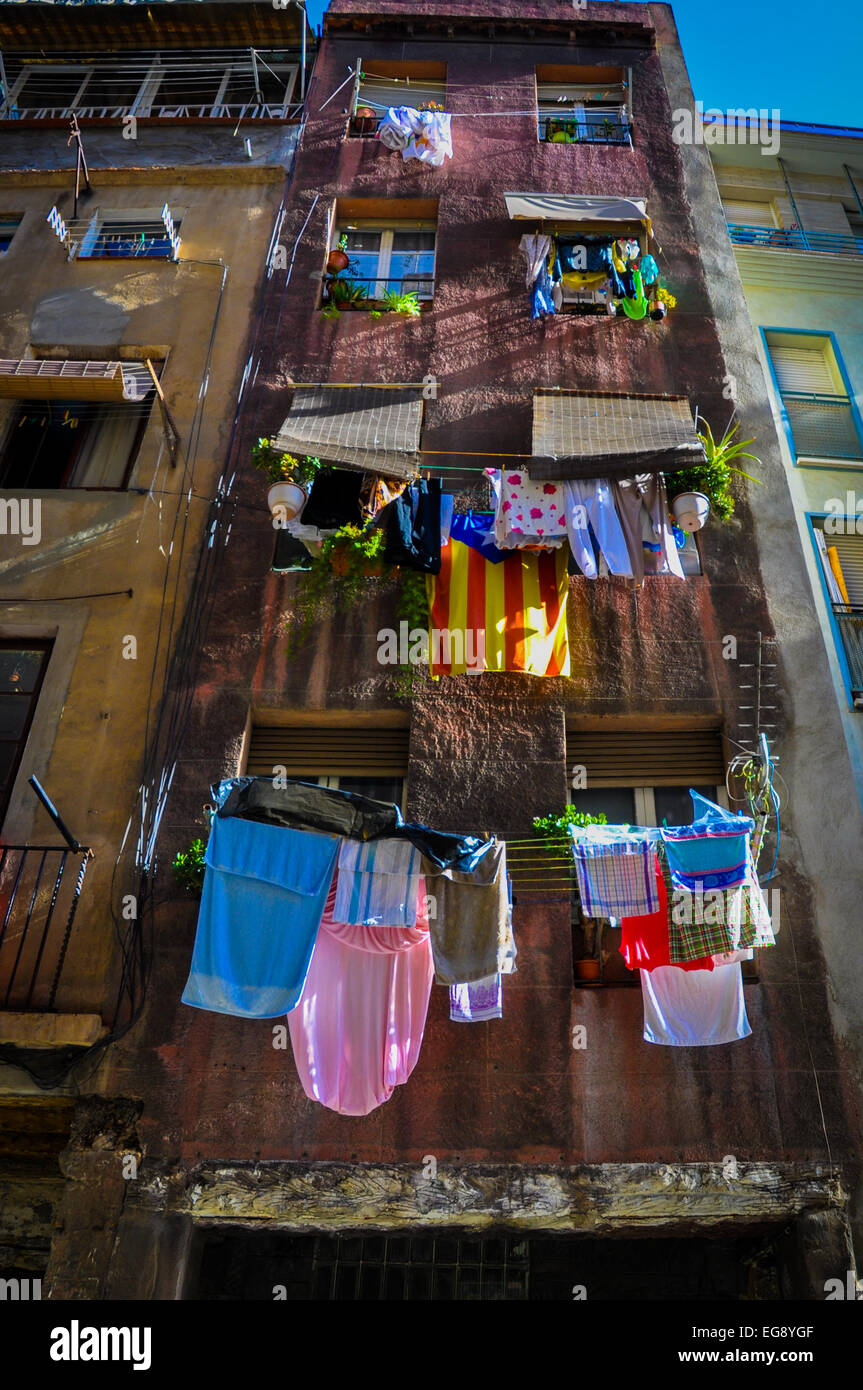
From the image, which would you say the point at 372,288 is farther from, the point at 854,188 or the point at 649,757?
the point at 854,188

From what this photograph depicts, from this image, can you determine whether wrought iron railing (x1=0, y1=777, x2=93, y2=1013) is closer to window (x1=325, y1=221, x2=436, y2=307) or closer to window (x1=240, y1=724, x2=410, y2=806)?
window (x1=240, y1=724, x2=410, y2=806)

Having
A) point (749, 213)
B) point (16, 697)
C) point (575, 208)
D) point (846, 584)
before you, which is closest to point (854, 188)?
point (749, 213)

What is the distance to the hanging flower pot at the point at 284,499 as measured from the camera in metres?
10.8

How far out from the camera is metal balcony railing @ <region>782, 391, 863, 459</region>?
45.3 feet

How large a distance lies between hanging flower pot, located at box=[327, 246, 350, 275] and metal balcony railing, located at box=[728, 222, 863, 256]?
6.38 metres

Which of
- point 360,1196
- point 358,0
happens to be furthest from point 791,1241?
point 358,0

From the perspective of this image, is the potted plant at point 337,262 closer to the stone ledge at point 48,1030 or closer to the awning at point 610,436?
the awning at point 610,436

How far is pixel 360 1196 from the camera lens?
8.44m

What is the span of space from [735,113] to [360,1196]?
1688 cm

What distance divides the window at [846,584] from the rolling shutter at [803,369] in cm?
261

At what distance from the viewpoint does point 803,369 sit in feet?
48.8

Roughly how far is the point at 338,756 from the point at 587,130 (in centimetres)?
1155

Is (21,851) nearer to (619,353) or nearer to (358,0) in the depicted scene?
(619,353)
